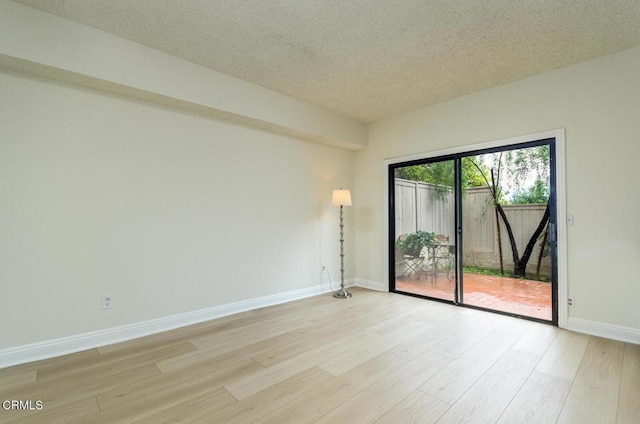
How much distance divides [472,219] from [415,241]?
892 millimetres

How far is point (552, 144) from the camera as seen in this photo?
3.22 m

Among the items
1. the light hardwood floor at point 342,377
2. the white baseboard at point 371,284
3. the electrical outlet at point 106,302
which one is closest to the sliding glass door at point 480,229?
the white baseboard at point 371,284

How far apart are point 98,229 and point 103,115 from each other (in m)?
1.05

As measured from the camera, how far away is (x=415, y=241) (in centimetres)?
448

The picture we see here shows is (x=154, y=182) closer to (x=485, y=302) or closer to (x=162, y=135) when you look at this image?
(x=162, y=135)

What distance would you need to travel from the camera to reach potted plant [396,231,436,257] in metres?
4.32

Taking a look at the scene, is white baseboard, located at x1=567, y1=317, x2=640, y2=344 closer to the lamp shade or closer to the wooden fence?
the wooden fence

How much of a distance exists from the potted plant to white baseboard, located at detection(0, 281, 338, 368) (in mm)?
2019

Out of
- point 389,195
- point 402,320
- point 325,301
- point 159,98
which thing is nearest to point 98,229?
point 159,98

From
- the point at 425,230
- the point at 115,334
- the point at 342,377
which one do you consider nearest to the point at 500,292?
the point at 425,230

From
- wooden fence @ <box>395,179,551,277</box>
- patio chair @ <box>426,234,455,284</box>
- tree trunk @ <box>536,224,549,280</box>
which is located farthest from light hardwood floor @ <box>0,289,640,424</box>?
patio chair @ <box>426,234,455,284</box>

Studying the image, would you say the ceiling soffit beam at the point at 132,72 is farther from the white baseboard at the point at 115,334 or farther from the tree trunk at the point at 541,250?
the tree trunk at the point at 541,250

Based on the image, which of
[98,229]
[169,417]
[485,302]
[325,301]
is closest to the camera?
[169,417]

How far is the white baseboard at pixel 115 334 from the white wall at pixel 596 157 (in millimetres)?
3448
